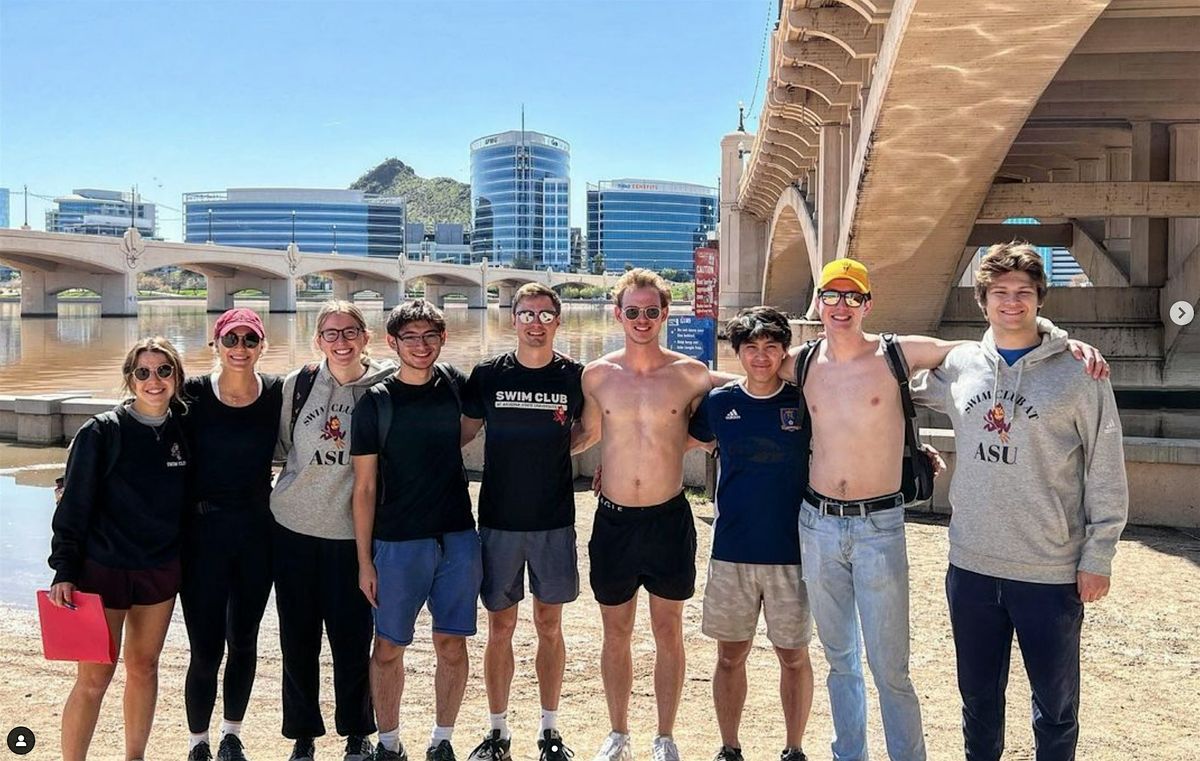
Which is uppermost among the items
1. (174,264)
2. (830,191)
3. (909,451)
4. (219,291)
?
(174,264)

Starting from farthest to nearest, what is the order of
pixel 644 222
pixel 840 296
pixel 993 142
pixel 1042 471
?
1. pixel 644 222
2. pixel 993 142
3. pixel 840 296
4. pixel 1042 471

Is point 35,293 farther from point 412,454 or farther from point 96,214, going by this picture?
point 96,214

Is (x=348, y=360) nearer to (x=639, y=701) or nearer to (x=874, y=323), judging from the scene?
(x=639, y=701)

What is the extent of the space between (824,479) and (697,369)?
0.79 metres

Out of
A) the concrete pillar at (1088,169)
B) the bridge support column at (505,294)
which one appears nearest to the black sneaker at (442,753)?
the concrete pillar at (1088,169)

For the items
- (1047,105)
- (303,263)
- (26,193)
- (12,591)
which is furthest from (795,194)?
(26,193)

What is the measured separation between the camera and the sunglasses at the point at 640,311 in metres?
3.88

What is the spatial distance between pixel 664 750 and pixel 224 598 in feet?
5.80

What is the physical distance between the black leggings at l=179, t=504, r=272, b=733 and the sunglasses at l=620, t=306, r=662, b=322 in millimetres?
1617

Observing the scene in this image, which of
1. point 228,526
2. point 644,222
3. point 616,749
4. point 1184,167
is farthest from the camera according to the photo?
point 644,222

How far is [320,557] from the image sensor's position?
3729 mm

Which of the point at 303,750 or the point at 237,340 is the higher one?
the point at 237,340

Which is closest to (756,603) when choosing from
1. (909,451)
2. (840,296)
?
(909,451)

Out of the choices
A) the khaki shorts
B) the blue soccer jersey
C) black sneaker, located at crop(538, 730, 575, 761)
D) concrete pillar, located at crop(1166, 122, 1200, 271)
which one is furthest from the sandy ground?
concrete pillar, located at crop(1166, 122, 1200, 271)
